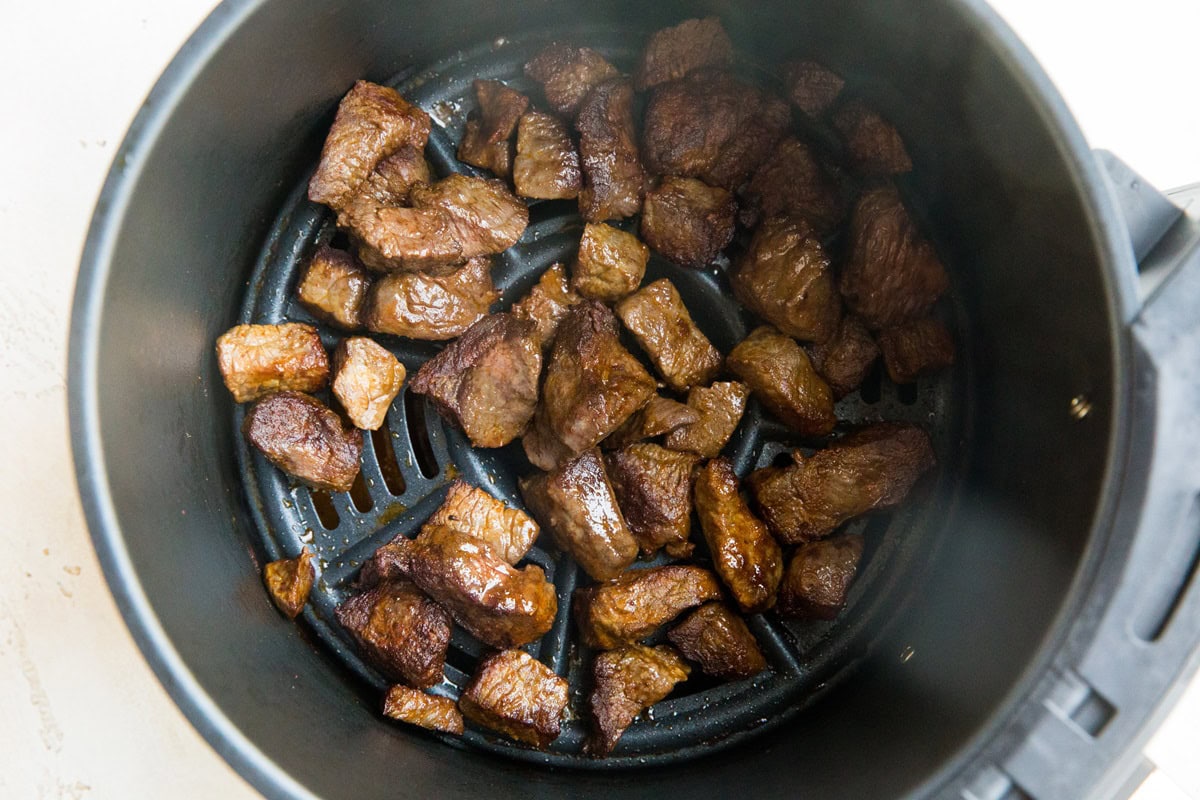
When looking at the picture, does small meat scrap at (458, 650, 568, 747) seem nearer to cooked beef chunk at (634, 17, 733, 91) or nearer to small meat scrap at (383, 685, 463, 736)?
small meat scrap at (383, 685, 463, 736)

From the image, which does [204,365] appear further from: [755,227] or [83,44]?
[755,227]

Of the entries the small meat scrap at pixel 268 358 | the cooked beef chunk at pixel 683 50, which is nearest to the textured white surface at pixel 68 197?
the small meat scrap at pixel 268 358

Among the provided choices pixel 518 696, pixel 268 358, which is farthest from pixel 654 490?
pixel 268 358

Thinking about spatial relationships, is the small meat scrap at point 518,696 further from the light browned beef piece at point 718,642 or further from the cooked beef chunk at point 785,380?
the cooked beef chunk at point 785,380

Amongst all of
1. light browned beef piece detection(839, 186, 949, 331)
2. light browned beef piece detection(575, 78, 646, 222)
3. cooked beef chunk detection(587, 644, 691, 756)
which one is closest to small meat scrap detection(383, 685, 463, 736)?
cooked beef chunk detection(587, 644, 691, 756)

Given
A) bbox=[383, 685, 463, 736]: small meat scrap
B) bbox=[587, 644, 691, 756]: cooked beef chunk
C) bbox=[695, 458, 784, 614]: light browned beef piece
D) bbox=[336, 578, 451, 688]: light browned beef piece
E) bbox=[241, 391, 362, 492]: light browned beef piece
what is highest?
bbox=[695, 458, 784, 614]: light browned beef piece

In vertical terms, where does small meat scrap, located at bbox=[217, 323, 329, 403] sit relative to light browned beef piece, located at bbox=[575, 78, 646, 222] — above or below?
below
